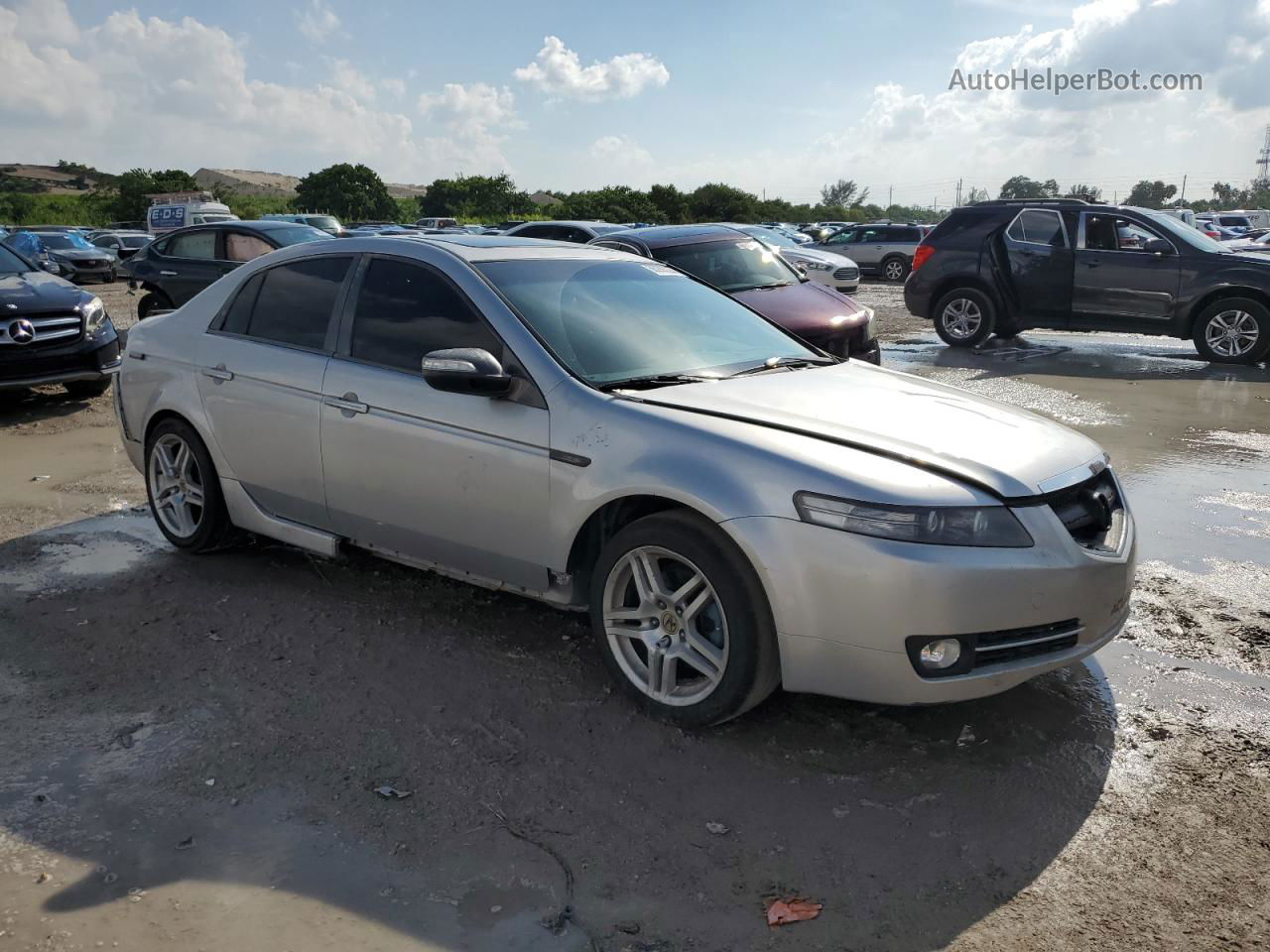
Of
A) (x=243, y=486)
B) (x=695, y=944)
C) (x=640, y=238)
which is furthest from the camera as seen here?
(x=640, y=238)

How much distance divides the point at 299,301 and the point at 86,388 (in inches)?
250

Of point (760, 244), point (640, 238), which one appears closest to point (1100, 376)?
point (760, 244)

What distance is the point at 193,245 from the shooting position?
44.8 feet

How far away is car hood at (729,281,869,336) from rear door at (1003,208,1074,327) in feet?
14.0

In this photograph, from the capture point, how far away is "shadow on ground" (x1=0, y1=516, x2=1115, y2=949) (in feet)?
A: 9.25

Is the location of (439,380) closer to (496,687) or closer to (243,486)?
(496,687)

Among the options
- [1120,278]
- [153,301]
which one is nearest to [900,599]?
[1120,278]

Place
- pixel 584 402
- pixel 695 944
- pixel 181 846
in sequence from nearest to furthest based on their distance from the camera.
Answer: pixel 695 944
pixel 181 846
pixel 584 402

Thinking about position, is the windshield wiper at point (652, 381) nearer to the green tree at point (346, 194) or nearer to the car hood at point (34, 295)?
the car hood at point (34, 295)

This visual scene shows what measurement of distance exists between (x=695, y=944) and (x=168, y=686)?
2.44 meters

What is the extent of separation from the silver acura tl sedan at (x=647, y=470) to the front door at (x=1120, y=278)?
→ 8936 mm

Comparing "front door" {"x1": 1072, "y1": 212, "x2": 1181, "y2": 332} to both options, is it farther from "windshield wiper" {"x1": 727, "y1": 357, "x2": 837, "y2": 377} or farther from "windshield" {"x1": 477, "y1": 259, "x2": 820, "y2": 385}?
"windshield wiper" {"x1": 727, "y1": 357, "x2": 837, "y2": 377}

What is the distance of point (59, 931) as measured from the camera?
8.96 feet

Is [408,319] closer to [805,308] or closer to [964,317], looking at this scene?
[805,308]
